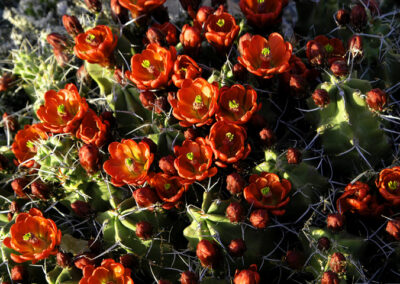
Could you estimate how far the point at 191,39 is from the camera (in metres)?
1.92

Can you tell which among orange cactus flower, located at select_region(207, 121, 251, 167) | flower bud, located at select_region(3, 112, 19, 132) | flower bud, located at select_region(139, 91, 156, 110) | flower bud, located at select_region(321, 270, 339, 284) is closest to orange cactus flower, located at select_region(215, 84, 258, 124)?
orange cactus flower, located at select_region(207, 121, 251, 167)

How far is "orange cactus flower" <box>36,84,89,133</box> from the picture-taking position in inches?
72.4

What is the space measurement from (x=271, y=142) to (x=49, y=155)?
0.91 metres

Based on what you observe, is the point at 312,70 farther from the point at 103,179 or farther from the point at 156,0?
the point at 103,179

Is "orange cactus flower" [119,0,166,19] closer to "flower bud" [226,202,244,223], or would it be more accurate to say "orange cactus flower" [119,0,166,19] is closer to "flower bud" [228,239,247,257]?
"flower bud" [226,202,244,223]

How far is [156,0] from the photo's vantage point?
201 cm

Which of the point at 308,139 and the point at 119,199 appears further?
the point at 308,139

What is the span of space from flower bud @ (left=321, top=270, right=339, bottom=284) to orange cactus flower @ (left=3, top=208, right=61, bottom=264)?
0.98 m

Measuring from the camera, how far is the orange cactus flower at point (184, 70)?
181 cm

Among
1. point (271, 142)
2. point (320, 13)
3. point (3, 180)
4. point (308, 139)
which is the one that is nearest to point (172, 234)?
point (271, 142)

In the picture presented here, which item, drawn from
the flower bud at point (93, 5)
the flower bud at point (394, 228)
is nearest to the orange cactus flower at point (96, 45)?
the flower bud at point (93, 5)

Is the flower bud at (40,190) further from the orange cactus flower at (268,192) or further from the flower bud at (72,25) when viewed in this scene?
the orange cactus flower at (268,192)

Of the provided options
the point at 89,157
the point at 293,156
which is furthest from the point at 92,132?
the point at 293,156

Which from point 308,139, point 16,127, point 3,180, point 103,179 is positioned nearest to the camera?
point 103,179
